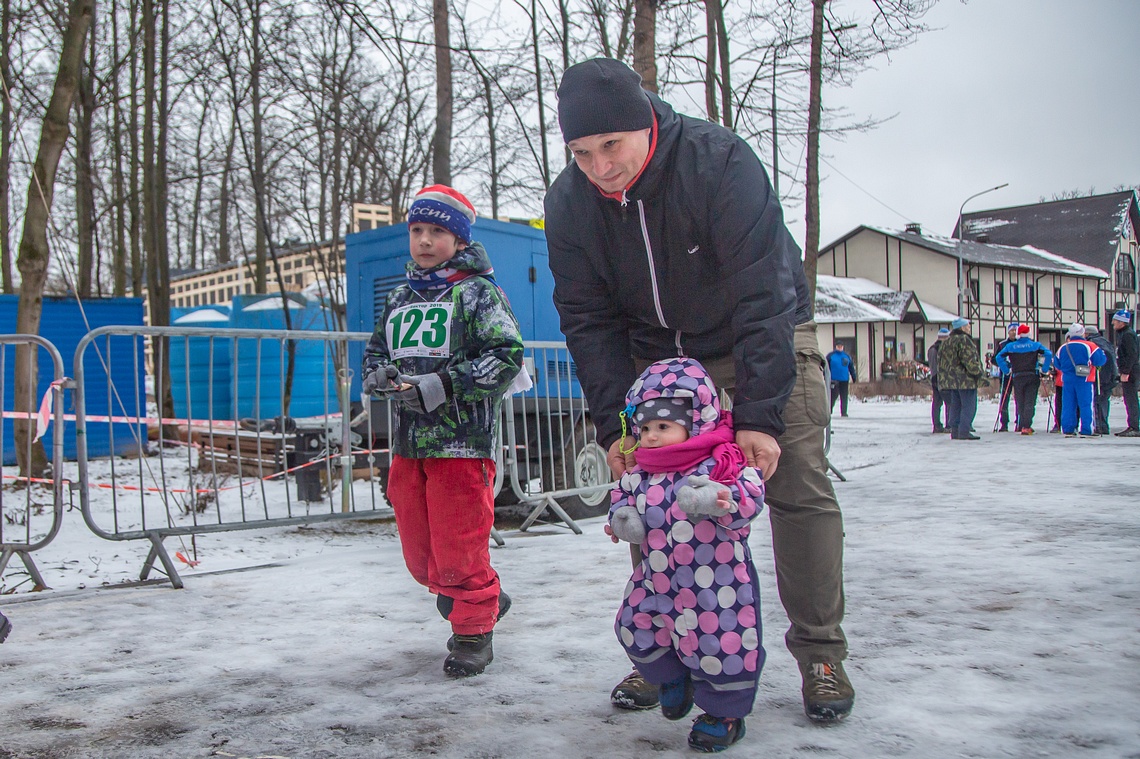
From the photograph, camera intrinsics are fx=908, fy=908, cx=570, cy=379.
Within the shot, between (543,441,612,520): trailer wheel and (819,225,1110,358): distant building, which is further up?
(819,225,1110,358): distant building

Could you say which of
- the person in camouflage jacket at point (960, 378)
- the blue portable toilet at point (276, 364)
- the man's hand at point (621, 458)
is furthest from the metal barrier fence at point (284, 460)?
the person in camouflage jacket at point (960, 378)

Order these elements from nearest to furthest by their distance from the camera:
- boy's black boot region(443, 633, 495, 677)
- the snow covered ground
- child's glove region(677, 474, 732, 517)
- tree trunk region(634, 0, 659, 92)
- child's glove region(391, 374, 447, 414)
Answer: child's glove region(677, 474, 732, 517)
the snow covered ground
boy's black boot region(443, 633, 495, 677)
child's glove region(391, 374, 447, 414)
tree trunk region(634, 0, 659, 92)

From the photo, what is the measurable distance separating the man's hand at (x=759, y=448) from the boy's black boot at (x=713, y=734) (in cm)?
62

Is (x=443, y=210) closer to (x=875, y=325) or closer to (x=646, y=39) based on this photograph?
(x=646, y=39)

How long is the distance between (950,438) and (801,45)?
697 centimetres

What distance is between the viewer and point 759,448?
224 centimetres

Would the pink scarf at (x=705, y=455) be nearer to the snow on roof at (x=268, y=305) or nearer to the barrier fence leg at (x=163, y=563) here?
the barrier fence leg at (x=163, y=563)

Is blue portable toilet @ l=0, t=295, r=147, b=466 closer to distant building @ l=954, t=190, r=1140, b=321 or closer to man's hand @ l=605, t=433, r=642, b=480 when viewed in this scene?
man's hand @ l=605, t=433, r=642, b=480

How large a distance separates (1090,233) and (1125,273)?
362cm

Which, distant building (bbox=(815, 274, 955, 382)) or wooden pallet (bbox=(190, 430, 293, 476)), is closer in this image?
wooden pallet (bbox=(190, 430, 293, 476))

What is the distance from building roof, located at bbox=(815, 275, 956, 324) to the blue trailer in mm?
35117

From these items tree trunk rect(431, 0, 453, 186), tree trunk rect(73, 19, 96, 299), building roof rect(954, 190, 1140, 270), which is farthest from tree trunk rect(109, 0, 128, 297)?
building roof rect(954, 190, 1140, 270)

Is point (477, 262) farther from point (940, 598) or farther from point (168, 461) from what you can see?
point (168, 461)

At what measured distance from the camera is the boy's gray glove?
90.1 inches
